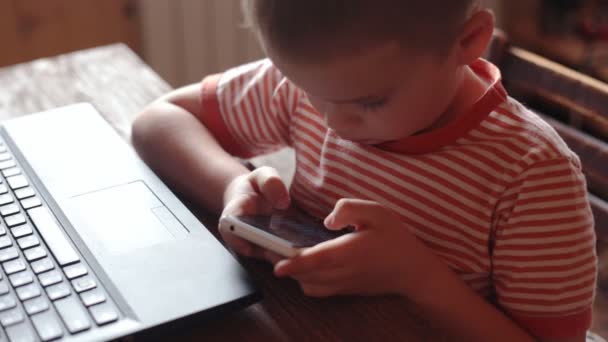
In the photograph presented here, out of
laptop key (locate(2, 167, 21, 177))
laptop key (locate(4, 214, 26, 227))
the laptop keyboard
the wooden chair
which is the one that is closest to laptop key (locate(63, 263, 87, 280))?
the laptop keyboard

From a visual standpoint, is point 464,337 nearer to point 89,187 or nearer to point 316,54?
point 316,54

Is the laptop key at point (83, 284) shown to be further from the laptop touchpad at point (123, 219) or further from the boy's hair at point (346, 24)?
the boy's hair at point (346, 24)

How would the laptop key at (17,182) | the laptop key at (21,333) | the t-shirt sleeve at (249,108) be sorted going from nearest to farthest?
the laptop key at (21,333) → the laptop key at (17,182) → the t-shirt sleeve at (249,108)

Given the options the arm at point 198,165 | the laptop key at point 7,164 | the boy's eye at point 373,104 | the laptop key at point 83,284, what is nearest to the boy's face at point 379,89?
the boy's eye at point 373,104

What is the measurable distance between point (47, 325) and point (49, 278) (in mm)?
62

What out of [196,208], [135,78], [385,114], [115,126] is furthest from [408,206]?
[135,78]

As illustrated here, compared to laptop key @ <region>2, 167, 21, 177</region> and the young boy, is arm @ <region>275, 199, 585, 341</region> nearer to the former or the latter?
the young boy

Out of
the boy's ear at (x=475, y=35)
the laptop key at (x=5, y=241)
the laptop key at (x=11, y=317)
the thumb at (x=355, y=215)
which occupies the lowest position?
the laptop key at (x=5, y=241)

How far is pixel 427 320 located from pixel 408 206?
0.14m

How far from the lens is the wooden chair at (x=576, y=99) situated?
92 centimetres

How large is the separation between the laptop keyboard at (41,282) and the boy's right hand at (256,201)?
14 cm

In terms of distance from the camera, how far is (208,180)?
83cm

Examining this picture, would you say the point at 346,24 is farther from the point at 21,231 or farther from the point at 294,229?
the point at 21,231

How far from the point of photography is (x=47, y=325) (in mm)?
584
